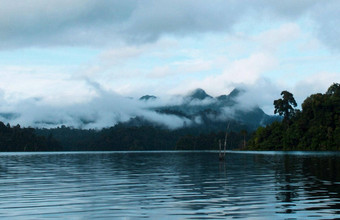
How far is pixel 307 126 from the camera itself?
550 ft

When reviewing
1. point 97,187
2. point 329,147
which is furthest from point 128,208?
point 329,147

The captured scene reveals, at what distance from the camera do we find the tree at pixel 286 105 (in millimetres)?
192875

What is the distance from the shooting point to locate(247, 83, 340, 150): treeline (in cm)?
15612

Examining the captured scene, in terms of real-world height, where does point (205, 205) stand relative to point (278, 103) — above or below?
below

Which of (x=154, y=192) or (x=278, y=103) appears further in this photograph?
(x=278, y=103)

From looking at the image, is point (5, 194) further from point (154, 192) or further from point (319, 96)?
point (319, 96)

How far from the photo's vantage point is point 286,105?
194 meters

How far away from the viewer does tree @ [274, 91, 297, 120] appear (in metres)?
193

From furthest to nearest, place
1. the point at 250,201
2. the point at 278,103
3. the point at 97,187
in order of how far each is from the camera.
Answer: the point at 278,103 → the point at 97,187 → the point at 250,201

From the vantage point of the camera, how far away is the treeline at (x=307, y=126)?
156125 mm

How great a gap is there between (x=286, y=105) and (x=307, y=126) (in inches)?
1101

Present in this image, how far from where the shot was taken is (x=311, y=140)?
163250mm

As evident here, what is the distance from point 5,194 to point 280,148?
536 ft

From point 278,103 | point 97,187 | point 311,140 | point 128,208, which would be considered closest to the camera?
point 128,208
